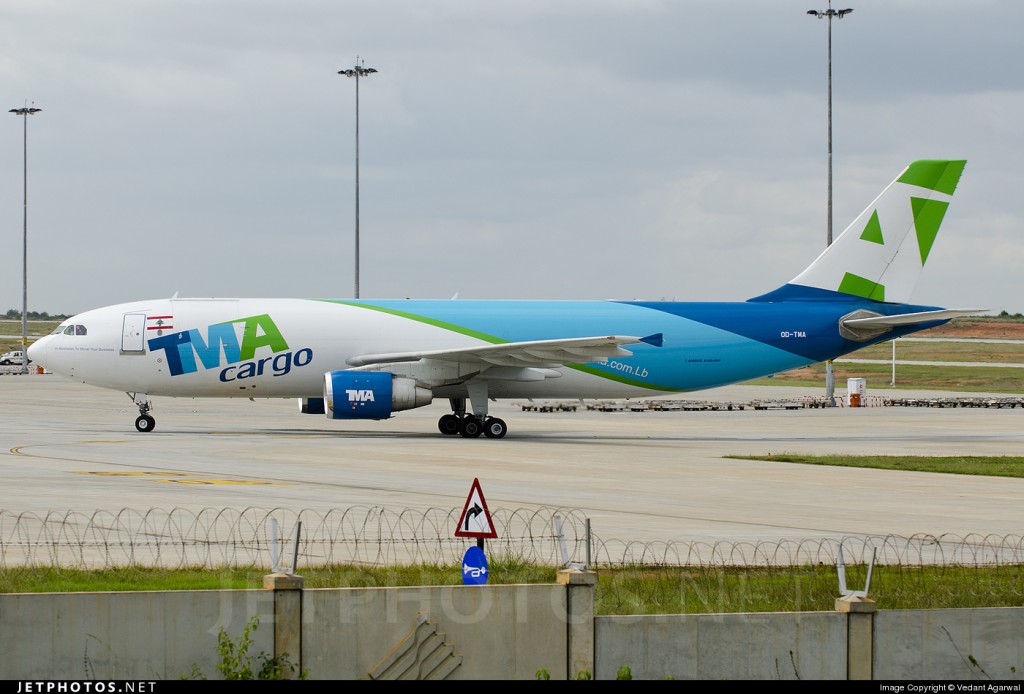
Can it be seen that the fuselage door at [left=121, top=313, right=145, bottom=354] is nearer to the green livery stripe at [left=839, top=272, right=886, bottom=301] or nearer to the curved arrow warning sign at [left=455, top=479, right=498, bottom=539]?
the green livery stripe at [left=839, top=272, right=886, bottom=301]

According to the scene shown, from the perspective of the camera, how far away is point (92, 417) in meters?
53.4

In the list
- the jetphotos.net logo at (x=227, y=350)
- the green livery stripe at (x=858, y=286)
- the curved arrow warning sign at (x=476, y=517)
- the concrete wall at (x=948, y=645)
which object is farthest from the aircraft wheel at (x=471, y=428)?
the concrete wall at (x=948, y=645)

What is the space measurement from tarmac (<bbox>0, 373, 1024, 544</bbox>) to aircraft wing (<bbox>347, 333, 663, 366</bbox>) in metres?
2.57

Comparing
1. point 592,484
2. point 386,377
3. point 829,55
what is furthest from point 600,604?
point 829,55

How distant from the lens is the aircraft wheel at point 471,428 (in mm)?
43312

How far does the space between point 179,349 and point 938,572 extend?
29.9m

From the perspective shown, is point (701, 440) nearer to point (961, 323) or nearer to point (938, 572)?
point (938, 572)

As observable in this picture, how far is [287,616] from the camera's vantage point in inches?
469

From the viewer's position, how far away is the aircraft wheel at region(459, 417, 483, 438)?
142 ft

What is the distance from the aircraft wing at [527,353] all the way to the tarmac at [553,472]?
257 centimetres

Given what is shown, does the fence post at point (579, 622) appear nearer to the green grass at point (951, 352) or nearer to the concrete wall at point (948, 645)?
the concrete wall at point (948, 645)

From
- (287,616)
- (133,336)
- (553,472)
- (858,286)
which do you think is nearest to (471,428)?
(133,336)

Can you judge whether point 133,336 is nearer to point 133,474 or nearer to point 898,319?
point 133,474

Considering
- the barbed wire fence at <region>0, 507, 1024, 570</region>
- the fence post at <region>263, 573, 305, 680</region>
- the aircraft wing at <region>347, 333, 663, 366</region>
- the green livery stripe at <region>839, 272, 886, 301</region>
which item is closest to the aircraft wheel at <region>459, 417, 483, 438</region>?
the aircraft wing at <region>347, 333, 663, 366</region>
